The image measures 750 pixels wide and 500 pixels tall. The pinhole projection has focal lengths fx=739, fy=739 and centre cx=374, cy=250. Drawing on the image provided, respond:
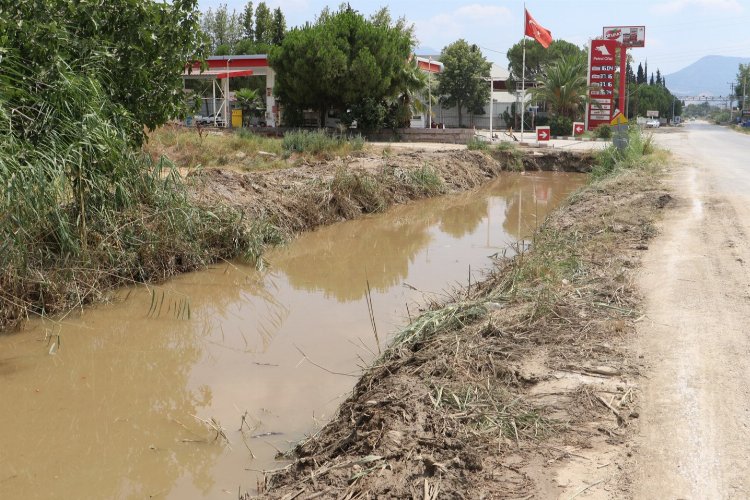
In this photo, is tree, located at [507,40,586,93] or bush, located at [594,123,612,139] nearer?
bush, located at [594,123,612,139]

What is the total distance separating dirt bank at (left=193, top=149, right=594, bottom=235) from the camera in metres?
15.4

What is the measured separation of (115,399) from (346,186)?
38.5 feet

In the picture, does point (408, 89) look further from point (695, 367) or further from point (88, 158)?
point (695, 367)

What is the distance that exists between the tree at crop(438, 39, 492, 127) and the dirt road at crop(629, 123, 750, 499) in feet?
162

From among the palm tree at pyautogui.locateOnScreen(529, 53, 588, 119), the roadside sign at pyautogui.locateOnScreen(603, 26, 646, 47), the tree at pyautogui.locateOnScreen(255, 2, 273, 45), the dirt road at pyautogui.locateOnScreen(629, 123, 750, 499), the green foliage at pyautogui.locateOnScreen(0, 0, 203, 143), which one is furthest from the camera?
the roadside sign at pyautogui.locateOnScreen(603, 26, 646, 47)

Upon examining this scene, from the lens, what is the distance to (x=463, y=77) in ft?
197

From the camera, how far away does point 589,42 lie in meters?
52.0

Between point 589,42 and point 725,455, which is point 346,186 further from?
point 589,42

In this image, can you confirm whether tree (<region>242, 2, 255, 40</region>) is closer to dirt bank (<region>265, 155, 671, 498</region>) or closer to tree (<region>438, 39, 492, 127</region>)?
tree (<region>438, 39, 492, 127</region>)

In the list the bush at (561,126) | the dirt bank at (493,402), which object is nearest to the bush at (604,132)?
the bush at (561,126)

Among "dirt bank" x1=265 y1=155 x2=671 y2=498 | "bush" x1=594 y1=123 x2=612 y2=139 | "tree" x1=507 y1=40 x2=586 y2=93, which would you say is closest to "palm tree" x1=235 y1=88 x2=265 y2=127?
"bush" x1=594 y1=123 x2=612 y2=139

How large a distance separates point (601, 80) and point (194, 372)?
50213 mm

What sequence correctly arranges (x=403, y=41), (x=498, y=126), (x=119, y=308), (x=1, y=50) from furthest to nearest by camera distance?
(x=498, y=126)
(x=403, y=41)
(x=119, y=308)
(x=1, y=50)

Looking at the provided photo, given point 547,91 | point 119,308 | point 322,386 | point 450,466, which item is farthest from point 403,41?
point 450,466
